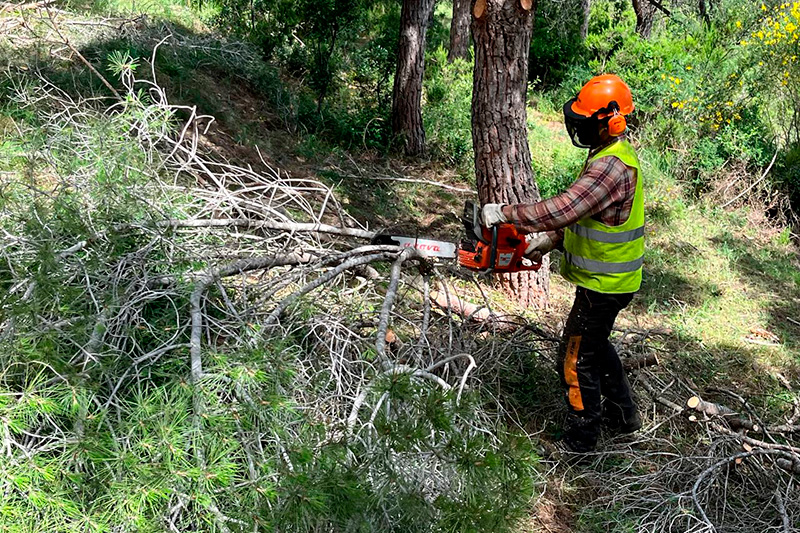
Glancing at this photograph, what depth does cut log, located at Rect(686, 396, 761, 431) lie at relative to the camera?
10.7 ft

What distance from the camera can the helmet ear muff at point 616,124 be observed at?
2863mm

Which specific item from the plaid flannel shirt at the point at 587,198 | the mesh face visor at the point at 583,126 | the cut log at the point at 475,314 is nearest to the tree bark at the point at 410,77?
the cut log at the point at 475,314

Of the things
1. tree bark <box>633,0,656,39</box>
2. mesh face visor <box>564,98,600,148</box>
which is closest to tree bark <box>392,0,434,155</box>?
mesh face visor <box>564,98,600,148</box>

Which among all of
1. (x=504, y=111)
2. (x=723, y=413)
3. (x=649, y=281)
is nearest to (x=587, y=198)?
(x=723, y=413)

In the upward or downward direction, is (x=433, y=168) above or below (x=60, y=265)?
below

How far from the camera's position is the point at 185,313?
2508 mm

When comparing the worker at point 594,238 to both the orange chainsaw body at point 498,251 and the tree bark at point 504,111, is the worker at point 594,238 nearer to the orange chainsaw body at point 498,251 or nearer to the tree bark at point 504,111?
the orange chainsaw body at point 498,251

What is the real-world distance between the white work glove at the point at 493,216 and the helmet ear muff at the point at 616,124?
61 cm

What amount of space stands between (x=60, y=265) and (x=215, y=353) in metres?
0.70

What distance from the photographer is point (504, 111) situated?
443 centimetres

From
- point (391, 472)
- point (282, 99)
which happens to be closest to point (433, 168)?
point (282, 99)

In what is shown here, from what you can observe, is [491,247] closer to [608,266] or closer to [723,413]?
[608,266]

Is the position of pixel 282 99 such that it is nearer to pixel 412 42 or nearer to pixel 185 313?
pixel 412 42

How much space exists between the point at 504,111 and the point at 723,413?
93.7 inches
